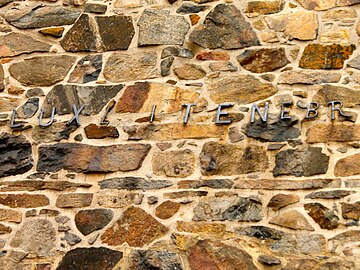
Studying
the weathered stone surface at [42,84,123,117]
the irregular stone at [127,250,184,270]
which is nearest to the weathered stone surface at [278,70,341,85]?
the weathered stone surface at [42,84,123,117]

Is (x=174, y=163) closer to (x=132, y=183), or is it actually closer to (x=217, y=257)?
(x=132, y=183)

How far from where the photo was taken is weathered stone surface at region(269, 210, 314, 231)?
12.1ft

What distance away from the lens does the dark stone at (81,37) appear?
451 centimetres

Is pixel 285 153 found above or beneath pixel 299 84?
beneath

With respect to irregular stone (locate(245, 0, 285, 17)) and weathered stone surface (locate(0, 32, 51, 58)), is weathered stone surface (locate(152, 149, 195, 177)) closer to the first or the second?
irregular stone (locate(245, 0, 285, 17))

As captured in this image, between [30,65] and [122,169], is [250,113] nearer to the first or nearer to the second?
[122,169]

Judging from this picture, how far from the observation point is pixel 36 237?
3965mm

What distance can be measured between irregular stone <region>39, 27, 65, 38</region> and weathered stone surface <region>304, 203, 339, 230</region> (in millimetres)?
2158

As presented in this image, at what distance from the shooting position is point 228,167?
154 inches

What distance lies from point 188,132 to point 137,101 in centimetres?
44

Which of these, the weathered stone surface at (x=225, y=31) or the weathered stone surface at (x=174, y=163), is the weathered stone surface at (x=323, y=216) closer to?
the weathered stone surface at (x=174, y=163)

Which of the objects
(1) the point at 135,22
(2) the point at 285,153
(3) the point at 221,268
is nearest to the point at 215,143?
(2) the point at 285,153

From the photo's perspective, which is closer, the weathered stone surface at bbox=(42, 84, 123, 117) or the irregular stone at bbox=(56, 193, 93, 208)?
the irregular stone at bbox=(56, 193, 93, 208)

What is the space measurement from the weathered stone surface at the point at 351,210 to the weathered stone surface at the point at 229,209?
486 millimetres
